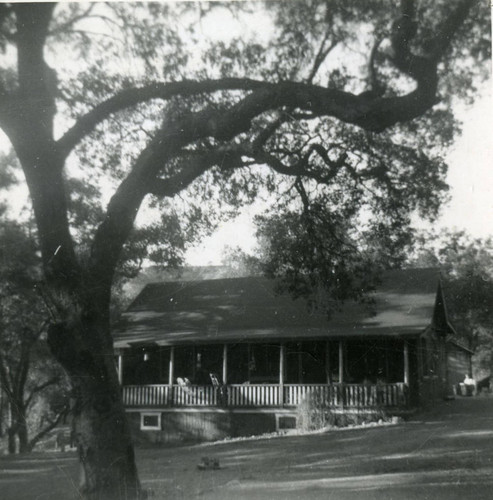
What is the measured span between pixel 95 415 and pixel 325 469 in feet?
18.0

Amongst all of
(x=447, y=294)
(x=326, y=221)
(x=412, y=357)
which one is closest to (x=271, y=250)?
(x=326, y=221)

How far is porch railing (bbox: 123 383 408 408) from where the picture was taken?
2109 cm

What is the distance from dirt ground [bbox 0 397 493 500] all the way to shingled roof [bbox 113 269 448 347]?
13.0ft

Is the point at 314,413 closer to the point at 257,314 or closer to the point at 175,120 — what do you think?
the point at 257,314

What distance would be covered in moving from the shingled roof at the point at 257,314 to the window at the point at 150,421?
9.02 ft

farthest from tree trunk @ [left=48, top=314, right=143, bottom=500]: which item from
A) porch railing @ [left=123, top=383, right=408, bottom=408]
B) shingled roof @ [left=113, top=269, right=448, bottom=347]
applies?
porch railing @ [left=123, top=383, right=408, bottom=408]

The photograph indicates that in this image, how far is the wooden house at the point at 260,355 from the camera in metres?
21.7

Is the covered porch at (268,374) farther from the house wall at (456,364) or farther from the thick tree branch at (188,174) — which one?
the thick tree branch at (188,174)

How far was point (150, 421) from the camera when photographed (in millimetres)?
23641

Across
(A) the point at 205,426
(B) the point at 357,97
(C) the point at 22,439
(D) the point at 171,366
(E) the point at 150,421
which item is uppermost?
(B) the point at 357,97

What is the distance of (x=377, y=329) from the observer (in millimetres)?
21125

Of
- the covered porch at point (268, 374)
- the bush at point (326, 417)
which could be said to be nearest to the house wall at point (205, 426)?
the covered porch at point (268, 374)

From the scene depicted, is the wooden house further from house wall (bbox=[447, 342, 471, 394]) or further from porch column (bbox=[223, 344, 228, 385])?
house wall (bbox=[447, 342, 471, 394])

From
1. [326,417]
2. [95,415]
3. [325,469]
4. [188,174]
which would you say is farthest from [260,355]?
[95,415]
